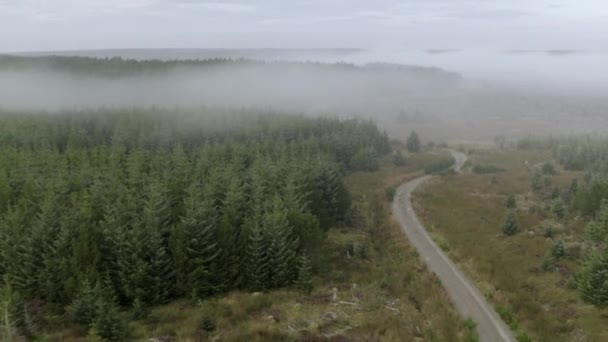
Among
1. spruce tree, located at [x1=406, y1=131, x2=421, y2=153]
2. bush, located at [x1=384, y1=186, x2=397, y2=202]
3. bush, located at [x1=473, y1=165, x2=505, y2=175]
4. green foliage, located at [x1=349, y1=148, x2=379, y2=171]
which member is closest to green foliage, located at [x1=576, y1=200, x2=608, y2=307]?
bush, located at [x1=384, y1=186, x2=397, y2=202]

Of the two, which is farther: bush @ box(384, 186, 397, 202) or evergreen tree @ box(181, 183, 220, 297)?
bush @ box(384, 186, 397, 202)

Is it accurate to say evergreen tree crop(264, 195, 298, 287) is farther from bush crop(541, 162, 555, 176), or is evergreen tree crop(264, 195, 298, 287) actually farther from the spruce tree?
the spruce tree

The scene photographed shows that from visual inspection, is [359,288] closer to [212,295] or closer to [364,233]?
[212,295]

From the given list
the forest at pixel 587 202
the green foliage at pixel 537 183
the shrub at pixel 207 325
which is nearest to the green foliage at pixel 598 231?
the forest at pixel 587 202

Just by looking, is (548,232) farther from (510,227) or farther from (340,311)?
(340,311)

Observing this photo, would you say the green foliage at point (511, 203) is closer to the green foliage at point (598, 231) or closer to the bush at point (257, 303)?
the green foliage at point (598, 231)

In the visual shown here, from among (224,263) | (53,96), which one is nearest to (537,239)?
(224,263)
